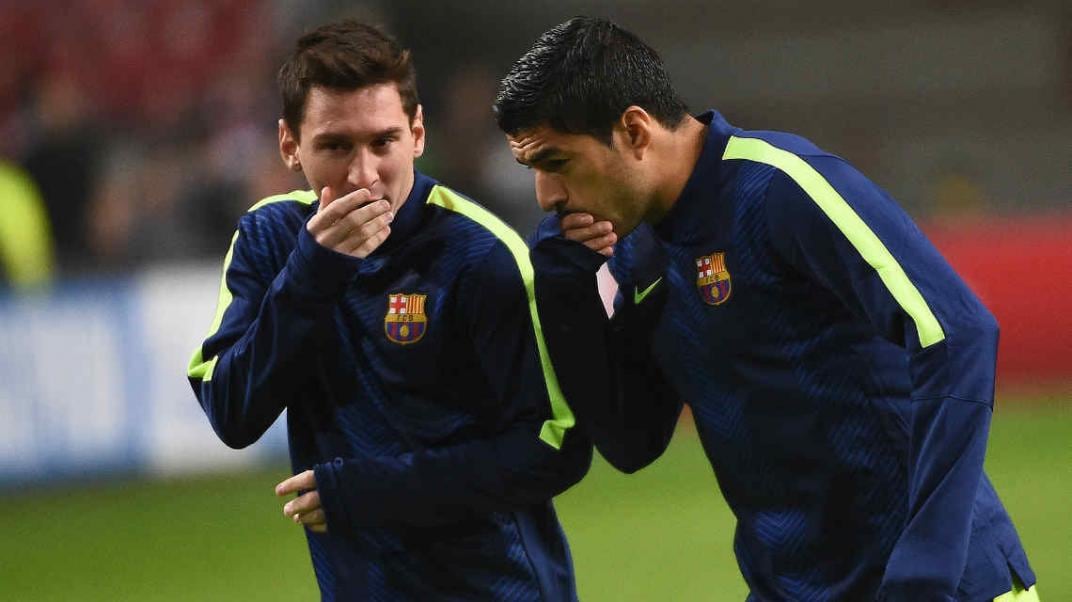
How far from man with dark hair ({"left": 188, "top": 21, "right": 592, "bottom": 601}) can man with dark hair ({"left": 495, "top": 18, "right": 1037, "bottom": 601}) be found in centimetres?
15

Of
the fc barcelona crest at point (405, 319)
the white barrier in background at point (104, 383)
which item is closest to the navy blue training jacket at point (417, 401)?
the fc barcelona crest at point (405, 319)

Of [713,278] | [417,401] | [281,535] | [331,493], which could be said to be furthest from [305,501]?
[281,535]

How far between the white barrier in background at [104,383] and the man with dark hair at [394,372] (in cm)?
605

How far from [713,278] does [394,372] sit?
2.26ft

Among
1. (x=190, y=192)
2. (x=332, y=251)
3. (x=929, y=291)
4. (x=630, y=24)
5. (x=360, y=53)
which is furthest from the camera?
(x=630, y=24)

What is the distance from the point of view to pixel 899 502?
2.85m

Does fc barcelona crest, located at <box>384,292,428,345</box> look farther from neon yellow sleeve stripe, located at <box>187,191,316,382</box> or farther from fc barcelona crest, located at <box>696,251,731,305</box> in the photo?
fc barcelona crest, located at <box>696,251,731,305</box>

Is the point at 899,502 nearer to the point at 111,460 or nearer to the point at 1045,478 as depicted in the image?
the point at 1045,478

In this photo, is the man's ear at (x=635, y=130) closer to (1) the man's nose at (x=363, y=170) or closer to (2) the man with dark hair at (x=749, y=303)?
(2) the man with dark hair at (x=749, y=303)

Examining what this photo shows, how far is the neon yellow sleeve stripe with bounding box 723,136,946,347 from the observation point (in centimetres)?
255

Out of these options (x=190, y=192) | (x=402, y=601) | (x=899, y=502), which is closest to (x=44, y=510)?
(x=190, y=192)

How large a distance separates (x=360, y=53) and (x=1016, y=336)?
9.63 metres

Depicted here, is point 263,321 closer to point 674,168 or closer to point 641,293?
point 641,293

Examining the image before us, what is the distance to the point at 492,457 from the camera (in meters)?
3.08
